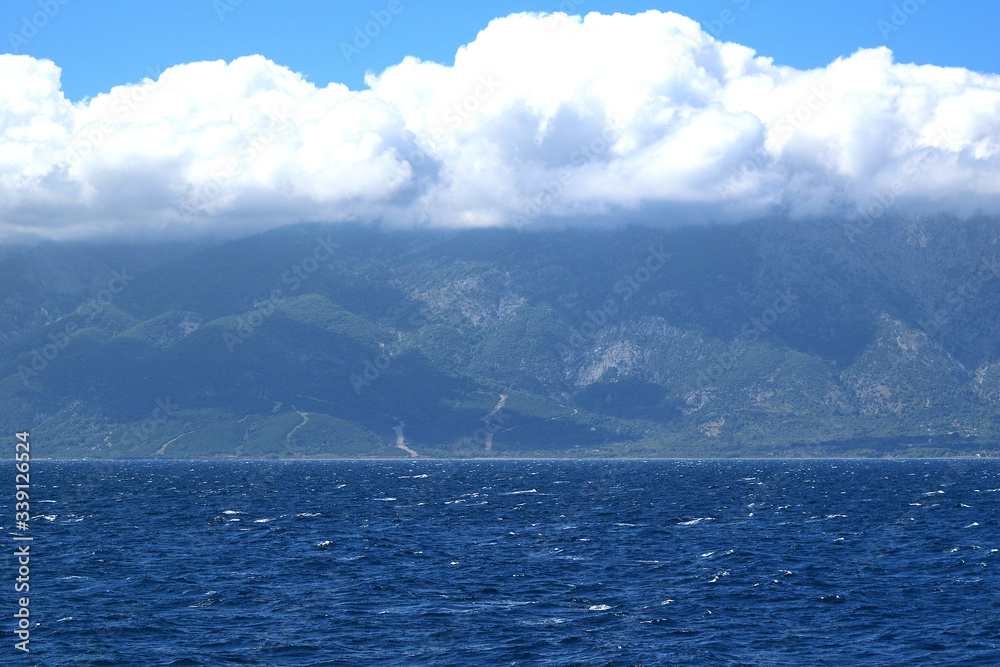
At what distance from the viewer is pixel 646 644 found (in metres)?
61.1

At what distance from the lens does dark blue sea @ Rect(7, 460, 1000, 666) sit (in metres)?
59.8

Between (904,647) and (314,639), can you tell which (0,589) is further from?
(904,647)

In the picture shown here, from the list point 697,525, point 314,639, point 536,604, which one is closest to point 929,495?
point 697,525

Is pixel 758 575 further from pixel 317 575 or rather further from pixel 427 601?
pixel 317 575

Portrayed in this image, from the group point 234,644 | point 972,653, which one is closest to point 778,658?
point 972,653

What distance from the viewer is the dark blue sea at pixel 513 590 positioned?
5984 cm

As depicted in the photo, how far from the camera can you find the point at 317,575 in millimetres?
85312

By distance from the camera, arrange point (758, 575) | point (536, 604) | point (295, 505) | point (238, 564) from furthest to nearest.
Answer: point (295, 505) → point (238, 564) → point (758, 575) → point (536, 604)

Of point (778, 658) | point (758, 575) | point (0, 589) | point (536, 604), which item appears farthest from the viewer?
point (758, 575)

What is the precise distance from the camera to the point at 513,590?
3056 inches

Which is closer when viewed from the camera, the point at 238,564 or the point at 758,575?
the point at 758,575

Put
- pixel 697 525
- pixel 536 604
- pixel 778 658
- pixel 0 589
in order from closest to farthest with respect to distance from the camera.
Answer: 1. pixel 778 658
2. pixel 536 604
3. pixel 0 589
4. pixel 697 525

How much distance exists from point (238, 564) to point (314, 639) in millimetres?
31120

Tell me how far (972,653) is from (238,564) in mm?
59695
